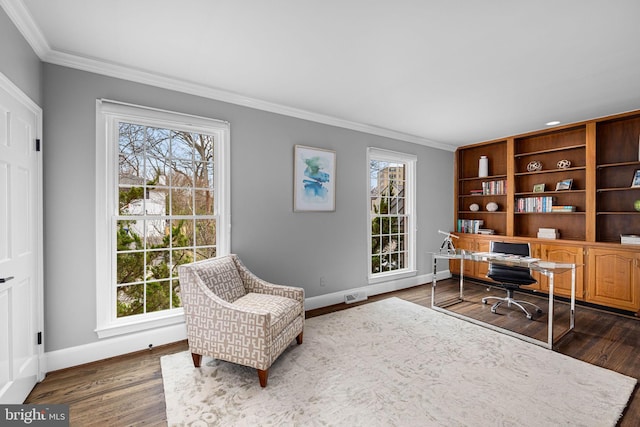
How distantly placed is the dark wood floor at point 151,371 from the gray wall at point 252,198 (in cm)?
34

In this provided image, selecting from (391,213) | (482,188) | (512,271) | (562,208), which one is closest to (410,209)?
(391,213)

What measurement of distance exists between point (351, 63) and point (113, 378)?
3.14 meters

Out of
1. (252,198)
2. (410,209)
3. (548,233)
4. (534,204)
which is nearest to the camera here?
(252,198)

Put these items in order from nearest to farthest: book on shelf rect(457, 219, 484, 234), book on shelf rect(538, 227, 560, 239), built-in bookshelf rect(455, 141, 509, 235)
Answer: book on shelf rect(538, 227, 560, 239) < built-in bookshelf rect(455, 141, 509, 235) < book on shelf rect(457, 219, 484, 234)

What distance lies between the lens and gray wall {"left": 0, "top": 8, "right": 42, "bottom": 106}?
1684 millimetres

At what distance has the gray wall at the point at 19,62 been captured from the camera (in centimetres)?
168

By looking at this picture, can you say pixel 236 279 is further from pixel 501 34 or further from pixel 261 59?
pixel 501 34

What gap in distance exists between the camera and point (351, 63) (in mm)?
2420

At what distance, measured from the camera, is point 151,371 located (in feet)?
7.61

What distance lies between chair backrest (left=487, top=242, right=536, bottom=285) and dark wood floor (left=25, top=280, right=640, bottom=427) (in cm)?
42

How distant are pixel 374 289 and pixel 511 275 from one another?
1781 mm

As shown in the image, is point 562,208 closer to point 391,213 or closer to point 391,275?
point 391,213

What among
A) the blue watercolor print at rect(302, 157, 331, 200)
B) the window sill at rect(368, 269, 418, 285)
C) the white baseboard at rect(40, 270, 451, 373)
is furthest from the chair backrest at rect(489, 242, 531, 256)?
the white baseboard at rect(40, 270, 451, 373)

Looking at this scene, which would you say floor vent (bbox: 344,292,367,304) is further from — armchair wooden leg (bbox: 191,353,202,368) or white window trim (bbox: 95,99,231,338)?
white window trim (bbox: 95,99,231,338)
